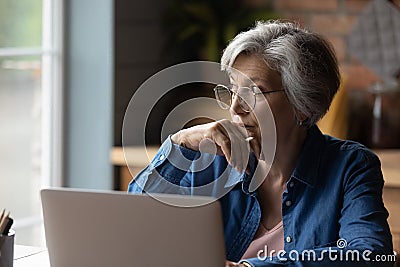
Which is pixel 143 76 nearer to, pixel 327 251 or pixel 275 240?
pixel 275 240

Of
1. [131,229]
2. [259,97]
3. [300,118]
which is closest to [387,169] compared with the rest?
[300,118]

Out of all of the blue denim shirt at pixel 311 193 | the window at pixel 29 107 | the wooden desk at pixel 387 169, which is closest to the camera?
the blue denim shirt at pixel 311 193

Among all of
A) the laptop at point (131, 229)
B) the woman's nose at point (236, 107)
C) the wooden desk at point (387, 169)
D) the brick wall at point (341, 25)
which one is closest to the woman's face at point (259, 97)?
the woman's nose at point (236, 107)

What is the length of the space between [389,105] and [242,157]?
1454 millimetres

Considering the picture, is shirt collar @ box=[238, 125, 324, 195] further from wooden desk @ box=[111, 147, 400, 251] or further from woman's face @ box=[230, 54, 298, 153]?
wooden desk @ box=[111, 147, 400, 251]

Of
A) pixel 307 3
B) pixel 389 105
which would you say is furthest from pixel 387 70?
pixel 307 3

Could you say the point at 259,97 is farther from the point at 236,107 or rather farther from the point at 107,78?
the point at 107,78

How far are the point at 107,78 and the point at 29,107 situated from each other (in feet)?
1.05

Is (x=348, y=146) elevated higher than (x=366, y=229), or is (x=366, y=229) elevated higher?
(x=348, y=146)

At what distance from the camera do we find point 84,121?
3.39 m

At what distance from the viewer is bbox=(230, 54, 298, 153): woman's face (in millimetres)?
2035

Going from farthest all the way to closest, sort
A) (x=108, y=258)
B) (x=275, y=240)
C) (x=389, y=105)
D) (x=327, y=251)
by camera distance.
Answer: (x=389, y=105)
(x=275, y=240)
(x=327, y=251)
(x=108, y=258)

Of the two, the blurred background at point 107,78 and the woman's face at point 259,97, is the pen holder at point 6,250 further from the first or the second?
the blurred background at point 107,78

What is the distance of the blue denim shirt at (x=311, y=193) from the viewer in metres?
1.91
